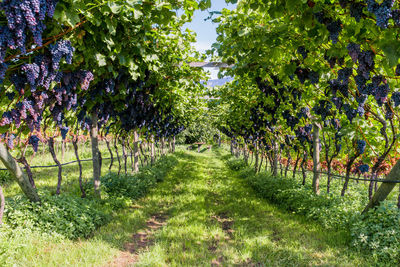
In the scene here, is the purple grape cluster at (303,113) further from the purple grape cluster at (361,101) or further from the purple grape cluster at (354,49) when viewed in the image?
the purple grape cluster at (354,49)

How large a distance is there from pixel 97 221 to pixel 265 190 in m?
5.41

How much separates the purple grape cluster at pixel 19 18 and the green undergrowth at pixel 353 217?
4.91m

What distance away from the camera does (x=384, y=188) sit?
Answer: 4.20 m

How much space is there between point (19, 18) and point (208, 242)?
4.06 m

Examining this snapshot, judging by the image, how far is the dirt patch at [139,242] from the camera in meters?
3.52

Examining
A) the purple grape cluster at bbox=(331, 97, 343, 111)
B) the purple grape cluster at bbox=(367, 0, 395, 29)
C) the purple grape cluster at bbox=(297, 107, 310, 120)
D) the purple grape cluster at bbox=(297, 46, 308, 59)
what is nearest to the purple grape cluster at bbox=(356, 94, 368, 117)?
the purple grape cluster at bbox=(331, 97, 343, 111)

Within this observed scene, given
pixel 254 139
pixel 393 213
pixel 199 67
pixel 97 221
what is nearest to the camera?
pixel 393 213

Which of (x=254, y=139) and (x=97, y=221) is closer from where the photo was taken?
(x=97, y=221)

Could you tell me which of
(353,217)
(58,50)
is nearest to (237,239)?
(353,217)

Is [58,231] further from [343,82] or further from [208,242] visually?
[343,82]

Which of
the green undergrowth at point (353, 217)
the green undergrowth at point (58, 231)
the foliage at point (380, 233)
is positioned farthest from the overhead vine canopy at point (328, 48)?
the green undergrowth at point (58, 231)

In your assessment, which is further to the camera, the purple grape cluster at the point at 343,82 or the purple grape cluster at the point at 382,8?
the purple grape cluster at the point at 343,82

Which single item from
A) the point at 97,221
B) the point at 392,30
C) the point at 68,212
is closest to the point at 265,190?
the point at 97,221

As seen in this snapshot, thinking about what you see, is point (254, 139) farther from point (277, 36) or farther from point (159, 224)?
point (277, 36)
